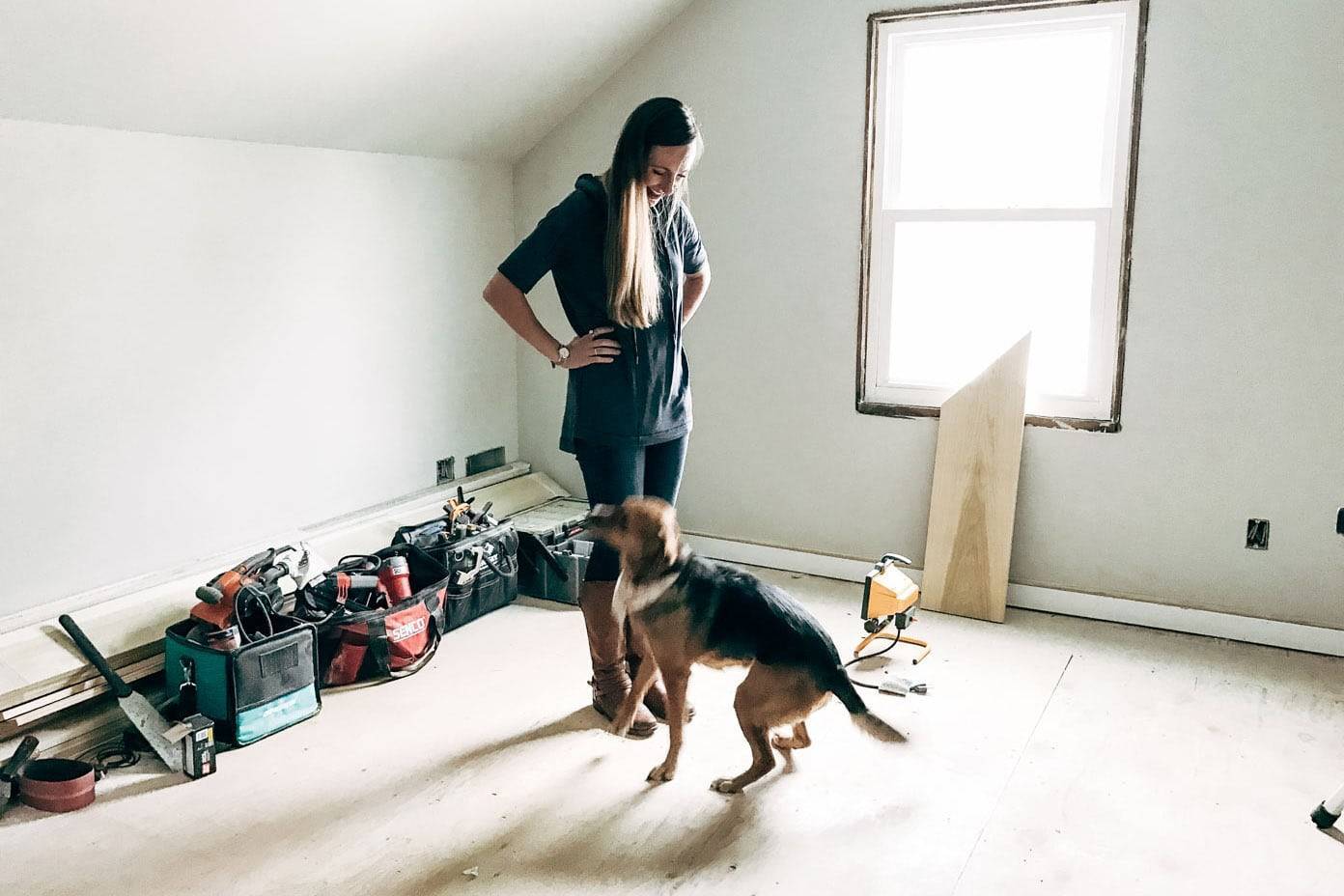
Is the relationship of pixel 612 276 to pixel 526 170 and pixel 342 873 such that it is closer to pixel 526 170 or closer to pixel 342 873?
pixel 342 873

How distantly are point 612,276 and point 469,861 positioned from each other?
1317mm

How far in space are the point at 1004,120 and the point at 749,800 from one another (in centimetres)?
243

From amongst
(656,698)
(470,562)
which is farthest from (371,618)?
(656,698)

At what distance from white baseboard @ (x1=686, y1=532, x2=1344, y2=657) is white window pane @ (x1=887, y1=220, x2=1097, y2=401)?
70 cm

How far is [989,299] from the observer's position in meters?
3.78

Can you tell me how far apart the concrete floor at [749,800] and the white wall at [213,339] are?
2.59ft

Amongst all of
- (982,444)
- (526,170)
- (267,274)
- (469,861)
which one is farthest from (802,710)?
(526,170)

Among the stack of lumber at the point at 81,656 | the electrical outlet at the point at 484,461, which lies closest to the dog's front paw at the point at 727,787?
the stack of lumber at the point at 81,656

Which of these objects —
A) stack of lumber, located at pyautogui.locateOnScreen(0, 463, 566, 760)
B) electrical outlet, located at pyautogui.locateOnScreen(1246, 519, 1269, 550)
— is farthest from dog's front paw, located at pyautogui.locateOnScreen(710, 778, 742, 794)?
electrical outlet, located at pyautogui.locateOnScreen(1246, 519, 1269, 550)

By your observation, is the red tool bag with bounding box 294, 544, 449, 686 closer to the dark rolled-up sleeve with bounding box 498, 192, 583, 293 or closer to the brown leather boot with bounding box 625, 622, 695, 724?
the brown leather boot with bounding box 625, 622, 695, 724

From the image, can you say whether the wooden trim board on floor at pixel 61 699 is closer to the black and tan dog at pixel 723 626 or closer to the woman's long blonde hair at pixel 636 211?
the black and tan dog at pixel 723 626

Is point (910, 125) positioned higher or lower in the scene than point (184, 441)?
higher

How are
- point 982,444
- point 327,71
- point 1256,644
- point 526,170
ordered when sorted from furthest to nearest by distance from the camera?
point 526,170, point 982,444, point 1256,644, point 327,71

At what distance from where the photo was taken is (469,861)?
224 centimetres
